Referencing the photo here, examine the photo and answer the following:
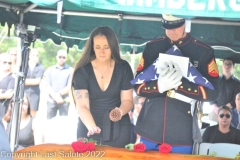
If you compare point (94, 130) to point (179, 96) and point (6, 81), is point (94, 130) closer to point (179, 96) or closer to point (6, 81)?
point (179, 96)

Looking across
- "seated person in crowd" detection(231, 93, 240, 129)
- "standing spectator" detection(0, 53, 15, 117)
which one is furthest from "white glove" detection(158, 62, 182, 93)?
"standing spectator" detection(0, 53, 15, 117)

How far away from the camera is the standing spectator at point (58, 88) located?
1017 cm

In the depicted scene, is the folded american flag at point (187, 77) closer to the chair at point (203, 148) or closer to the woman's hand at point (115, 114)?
the woman's hand at point (115, 114)

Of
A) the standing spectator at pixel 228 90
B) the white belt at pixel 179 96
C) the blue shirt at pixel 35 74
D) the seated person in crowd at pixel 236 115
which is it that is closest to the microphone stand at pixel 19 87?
the white belt at pixel 179 96

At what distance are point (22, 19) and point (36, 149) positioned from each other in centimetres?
270

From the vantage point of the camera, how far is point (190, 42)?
4.17 metres

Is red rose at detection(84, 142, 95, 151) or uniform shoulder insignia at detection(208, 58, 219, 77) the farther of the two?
uniform shoulder insignia at detection(208, 58, 219, 77)

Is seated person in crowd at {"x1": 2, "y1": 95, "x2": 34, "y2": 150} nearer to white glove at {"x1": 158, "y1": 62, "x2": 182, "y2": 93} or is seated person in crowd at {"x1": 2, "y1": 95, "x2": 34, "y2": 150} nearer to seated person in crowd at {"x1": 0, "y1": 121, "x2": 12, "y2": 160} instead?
white glove at {"x1": 158, "y1": 62, "x2": 182, "y2": 93}

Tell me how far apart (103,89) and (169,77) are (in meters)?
0.69

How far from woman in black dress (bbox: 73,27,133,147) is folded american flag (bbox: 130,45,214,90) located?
0.28 metres

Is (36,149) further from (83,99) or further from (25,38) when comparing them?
(25,38)

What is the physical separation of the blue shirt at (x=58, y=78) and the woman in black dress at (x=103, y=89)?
592 centimetres

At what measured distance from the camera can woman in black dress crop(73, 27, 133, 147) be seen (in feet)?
13.9

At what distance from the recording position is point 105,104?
430cm
